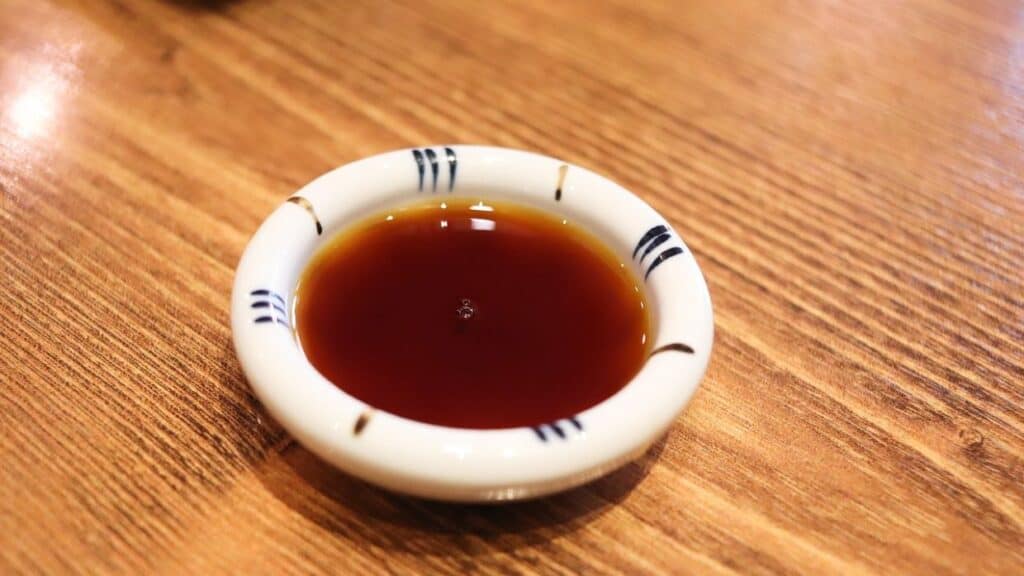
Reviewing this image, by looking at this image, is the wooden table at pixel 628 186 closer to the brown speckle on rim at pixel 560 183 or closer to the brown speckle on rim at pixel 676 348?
the brown speckle on rim at pixel 676 348

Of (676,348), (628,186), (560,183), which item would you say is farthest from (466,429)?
(628,186)

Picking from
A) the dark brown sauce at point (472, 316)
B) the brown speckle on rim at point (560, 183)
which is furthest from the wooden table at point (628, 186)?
the brown speckle on rim at point (560, 183)

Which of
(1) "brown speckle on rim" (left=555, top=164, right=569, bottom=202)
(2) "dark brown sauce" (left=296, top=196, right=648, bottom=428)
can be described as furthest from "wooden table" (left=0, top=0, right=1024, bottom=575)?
(1) "brown speckle on rim" (left=555, top=164, right=569, bottom=202)

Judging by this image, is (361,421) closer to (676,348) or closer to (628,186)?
(676,348)

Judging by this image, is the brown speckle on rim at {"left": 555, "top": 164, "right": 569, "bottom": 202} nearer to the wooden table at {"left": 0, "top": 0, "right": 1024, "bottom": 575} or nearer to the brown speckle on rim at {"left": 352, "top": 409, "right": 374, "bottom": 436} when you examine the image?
the wooden table at {"left": 0, "top": 0, "right": 1024, "bottom": 575}

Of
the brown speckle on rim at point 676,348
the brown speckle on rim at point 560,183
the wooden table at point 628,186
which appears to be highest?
the brown speckle on rim at point 560,183

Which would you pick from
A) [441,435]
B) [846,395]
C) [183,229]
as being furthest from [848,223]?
[183,229]

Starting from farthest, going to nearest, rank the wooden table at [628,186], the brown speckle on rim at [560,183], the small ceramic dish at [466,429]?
the brown speckle on rim at [560,183] < the wooden table at [628,186] < the small ceramic dish at [466,429]
